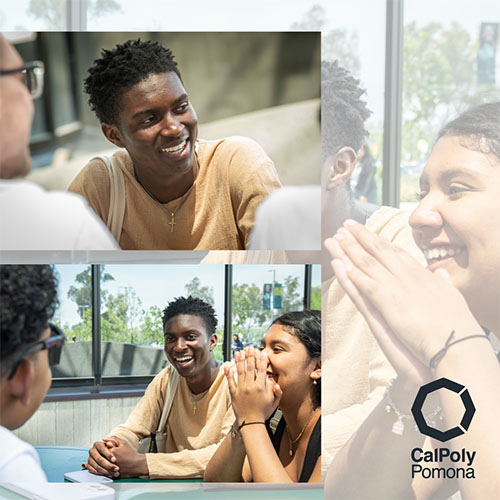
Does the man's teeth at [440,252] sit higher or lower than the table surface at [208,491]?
higher

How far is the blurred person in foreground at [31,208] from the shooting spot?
6.57 ft

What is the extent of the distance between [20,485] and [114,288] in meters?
0.69

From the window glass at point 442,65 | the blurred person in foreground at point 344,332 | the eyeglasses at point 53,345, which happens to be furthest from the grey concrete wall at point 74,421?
the window glass at point 442,65

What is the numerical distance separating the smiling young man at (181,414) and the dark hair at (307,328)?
236mm

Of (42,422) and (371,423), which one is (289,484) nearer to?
(371,423)

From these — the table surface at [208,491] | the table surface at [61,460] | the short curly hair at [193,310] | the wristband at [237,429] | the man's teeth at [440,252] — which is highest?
the man's teeth at [440,252]

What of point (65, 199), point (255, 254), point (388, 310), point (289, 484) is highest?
point (65, 199)

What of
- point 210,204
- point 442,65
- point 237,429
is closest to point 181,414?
point 237,429

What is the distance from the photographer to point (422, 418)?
2.10 meters

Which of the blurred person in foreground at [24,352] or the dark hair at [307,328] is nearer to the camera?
the blurred person in foreground at [24,352]

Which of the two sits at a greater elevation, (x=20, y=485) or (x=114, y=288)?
(x=114, y=288)

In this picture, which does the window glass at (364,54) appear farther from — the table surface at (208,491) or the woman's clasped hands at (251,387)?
the table surface at (208,491)

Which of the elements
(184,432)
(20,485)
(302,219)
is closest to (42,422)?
(20,485)

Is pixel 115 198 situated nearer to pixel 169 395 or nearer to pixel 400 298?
pixel 169 395
